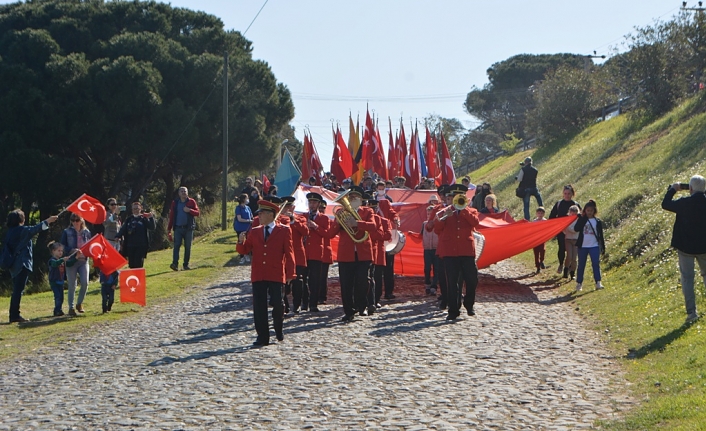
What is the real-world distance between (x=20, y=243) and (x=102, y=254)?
140cm

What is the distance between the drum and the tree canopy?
84.2 ft

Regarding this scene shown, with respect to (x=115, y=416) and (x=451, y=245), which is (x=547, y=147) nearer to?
(x=451, y=245)

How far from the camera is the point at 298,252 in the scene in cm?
1581

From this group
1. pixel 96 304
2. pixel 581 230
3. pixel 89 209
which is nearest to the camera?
pixel 89 209

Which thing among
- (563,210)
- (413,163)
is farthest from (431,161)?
(563,210)

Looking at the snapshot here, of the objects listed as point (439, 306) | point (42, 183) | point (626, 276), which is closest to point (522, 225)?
point (626, 276)

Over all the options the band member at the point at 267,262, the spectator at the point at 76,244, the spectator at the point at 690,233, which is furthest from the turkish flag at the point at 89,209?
the spectator at the point at 690,233

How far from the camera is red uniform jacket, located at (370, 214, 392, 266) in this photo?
50.6ft

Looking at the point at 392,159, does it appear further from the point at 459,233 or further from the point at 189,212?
the point at 459,233

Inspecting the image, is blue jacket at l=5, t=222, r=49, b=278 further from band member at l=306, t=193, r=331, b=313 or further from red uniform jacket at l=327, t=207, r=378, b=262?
red uniform jacket at l=327, t=207, r=378, b=262

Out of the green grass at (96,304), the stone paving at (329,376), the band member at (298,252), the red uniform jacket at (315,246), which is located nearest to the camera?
the stone paving at (329,376)

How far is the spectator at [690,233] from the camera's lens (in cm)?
1238

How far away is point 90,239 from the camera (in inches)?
659

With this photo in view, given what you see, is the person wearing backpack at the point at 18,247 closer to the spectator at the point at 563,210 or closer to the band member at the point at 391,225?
the band member at the point at 391,225
